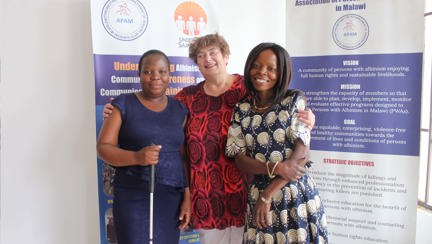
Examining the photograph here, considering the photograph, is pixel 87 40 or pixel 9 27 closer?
pixel 9 27

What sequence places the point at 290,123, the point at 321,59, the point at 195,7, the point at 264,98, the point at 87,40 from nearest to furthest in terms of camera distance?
the point at 290,123, the point at 264,98, the point at 87,40, the point at 195,7, the point at 321,59

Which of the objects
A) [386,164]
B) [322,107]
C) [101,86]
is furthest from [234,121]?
[386,164]

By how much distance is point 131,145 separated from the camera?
71.7 inches

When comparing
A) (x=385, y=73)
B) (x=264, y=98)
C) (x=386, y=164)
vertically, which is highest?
(x=385, y=73)

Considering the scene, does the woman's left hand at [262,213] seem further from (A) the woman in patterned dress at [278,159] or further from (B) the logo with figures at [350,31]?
(B) the logo with figures at [350,31]

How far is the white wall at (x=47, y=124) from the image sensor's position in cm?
228

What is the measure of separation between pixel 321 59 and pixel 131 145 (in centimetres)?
166

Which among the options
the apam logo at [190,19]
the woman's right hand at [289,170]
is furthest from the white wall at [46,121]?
the woman's right hand at [289,170]

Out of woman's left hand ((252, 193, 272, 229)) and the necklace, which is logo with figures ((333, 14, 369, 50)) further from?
woman's left hand ((252, 193, 272, 229))

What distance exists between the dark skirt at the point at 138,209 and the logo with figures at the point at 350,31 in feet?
5.48

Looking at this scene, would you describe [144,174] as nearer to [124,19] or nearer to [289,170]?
[289,170]

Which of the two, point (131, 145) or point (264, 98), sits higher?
point (264, 98)

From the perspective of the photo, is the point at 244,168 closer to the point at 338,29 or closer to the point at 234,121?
the point at 234,121

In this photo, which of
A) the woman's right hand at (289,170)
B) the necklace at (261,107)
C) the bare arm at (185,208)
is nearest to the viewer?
the woman's right hand at (289,170)
